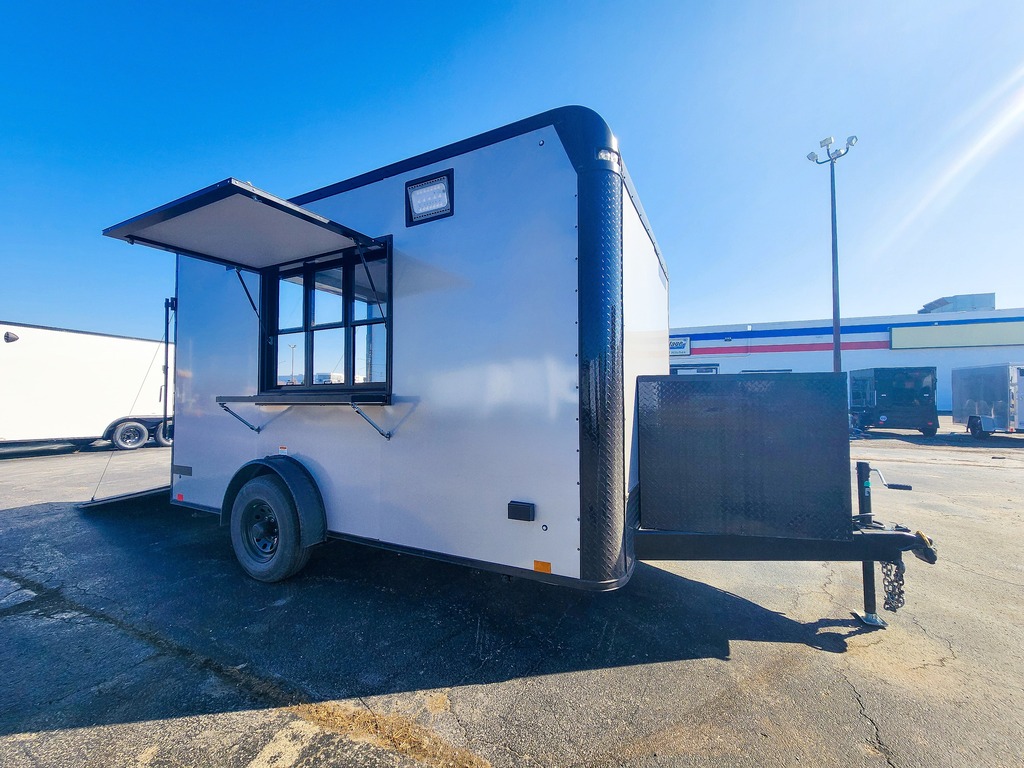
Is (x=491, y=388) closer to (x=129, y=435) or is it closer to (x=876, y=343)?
(x=129, y=435)

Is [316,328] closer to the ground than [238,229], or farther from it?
closer to the ground

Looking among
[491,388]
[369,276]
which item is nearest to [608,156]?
[491,388]

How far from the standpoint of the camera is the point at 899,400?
1644 centimetres

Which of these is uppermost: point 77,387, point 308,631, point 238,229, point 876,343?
point 876,343

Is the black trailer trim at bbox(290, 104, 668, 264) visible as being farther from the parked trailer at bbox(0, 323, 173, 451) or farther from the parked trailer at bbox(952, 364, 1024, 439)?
the parked trailer at bbox(952, 364, 1024, 439)

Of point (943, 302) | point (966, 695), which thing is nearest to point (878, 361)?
point (943, 302)

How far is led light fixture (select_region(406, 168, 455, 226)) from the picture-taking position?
9.80 feet

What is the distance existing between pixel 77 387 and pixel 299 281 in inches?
499

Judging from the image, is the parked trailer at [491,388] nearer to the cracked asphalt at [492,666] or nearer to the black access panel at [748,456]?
the black access panel at [748,456]

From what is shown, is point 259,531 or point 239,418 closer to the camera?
point 259,531

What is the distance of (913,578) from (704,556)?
8.53 feet

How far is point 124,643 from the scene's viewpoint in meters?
2.78

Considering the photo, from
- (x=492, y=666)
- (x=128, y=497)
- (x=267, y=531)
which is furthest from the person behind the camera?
(x=128, y=497)

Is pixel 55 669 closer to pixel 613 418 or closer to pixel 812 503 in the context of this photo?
pixel 613 418
